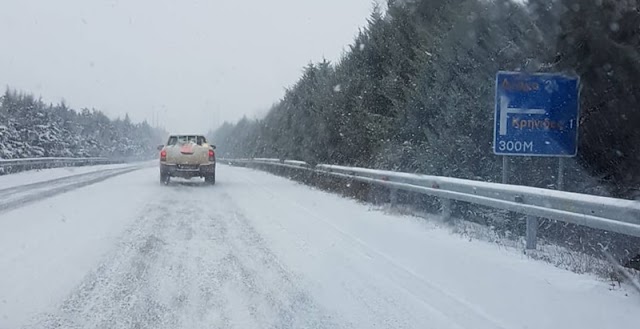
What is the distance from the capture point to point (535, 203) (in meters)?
7.40

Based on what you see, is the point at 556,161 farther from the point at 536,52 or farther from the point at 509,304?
the point at 509,304

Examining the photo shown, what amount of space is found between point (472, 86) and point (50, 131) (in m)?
49.8

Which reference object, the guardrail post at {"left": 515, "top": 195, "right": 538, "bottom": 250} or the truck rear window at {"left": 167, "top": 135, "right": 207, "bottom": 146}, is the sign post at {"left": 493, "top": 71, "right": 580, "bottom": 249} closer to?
the guardrail post at {"left": 515, "top": 195, "right": 538, "bottom": 250}

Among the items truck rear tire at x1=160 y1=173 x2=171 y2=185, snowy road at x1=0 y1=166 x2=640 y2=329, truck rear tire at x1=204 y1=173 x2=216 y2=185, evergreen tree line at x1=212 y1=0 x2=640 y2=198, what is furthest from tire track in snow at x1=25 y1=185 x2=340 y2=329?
truck rear tire at x1=204 y1=173 x2=216 y2=185

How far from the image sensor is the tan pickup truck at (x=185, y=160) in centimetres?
2061

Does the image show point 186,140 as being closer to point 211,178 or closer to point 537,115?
point 211,178

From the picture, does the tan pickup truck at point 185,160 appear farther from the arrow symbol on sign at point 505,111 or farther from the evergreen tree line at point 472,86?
the arrow symbol on sign at point 505,111

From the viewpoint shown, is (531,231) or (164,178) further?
(164,178)

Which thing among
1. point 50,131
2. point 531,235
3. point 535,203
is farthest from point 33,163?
point 535,203

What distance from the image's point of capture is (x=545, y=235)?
9.19 metres

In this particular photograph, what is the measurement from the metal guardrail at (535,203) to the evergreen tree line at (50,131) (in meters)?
34.4

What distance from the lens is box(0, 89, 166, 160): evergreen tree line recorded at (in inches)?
1703

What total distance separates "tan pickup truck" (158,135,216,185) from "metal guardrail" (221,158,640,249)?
33.0 ft

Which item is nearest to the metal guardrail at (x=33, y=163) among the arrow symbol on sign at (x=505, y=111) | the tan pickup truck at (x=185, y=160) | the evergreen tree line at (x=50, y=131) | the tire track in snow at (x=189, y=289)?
the evergreen tree line at (x=50, y=131)
